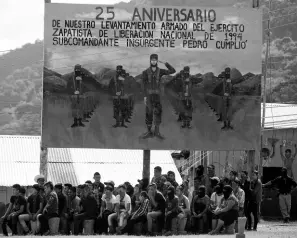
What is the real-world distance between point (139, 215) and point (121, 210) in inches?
24.8

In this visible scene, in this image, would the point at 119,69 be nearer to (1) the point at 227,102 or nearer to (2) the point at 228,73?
(2) the point at 228,73

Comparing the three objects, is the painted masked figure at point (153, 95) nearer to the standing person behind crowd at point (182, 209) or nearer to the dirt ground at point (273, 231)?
the standing person behind crowd at point (182, 209)

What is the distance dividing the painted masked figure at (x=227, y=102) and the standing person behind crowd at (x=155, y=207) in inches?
236

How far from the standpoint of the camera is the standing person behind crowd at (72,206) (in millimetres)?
27578

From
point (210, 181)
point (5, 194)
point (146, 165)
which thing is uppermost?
point (146, 165)

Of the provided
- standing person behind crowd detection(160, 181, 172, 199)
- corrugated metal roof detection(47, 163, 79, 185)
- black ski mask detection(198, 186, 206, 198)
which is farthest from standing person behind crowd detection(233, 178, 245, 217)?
corrugated metal roof detection(47, 163, 79, 185)

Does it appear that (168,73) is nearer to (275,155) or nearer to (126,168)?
(126,168)

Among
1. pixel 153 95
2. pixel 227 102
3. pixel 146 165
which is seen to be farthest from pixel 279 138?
pixel 153 95

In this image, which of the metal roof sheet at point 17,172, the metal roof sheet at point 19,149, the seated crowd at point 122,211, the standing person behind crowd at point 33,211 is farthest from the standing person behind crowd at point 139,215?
the metal roof sheet at point 19,149

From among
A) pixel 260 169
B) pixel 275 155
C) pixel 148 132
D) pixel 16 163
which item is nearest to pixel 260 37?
pixel 148 132

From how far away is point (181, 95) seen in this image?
104 ft

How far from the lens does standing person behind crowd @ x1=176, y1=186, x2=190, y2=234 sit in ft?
89.6

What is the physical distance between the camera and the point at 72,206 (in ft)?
91.8

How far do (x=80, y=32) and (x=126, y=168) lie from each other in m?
7.00
